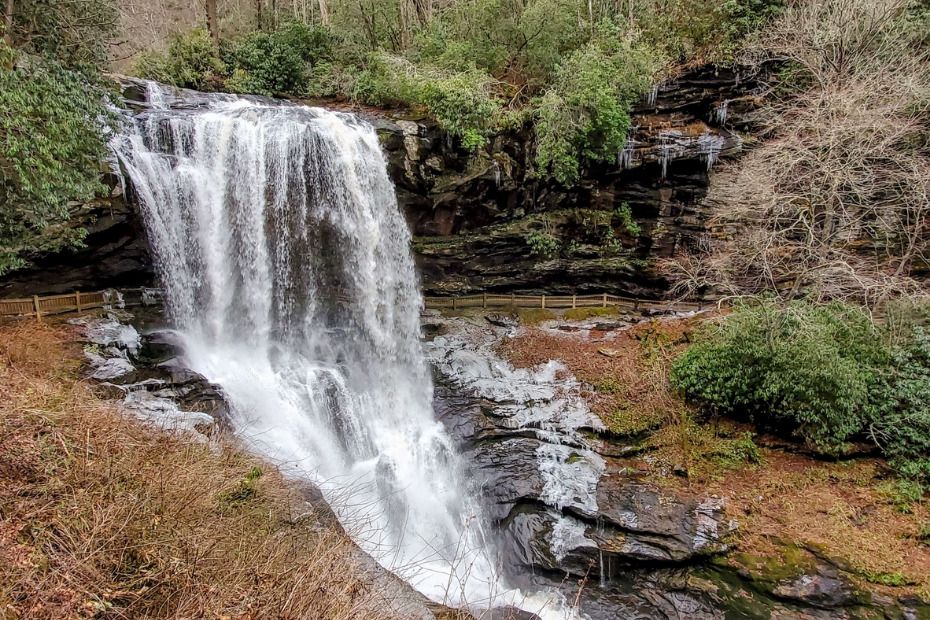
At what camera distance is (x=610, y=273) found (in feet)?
57.1

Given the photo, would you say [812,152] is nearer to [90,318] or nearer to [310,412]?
[310,412]

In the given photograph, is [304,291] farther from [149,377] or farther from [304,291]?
[149,377]

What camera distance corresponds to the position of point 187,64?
16.9 metres

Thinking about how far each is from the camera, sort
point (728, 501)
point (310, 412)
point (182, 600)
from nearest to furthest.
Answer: point (182, 600), point (728, 501), point (310, 412)

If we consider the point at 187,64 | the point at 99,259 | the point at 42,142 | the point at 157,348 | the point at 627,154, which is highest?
the point at 187,64

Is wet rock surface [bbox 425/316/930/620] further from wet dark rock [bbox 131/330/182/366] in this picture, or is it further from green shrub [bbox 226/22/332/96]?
green shrub [bbox 226/22/332/96]

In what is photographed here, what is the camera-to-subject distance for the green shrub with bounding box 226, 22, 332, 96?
17.6m

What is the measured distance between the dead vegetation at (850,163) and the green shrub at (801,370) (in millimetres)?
774

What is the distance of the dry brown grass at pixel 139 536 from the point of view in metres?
3.04

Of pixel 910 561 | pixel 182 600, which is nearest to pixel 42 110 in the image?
pixel 182 600

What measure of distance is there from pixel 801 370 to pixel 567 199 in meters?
9.88

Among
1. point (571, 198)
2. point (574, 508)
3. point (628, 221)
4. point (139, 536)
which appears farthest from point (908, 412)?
point (139, 536)

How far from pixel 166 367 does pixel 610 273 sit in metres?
14.2

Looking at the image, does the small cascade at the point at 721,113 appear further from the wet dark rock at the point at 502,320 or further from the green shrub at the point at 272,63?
the green shrub at the point at 272,63
